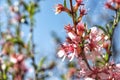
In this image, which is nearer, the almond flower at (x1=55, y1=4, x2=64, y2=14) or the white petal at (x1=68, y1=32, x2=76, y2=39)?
the white petal at (x1=68, y1=32, x2=76, y2=39)

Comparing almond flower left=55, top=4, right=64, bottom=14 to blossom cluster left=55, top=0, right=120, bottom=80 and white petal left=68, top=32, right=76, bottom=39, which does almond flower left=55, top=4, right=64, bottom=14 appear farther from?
white petal left=68, top=32, right=76, bottom=39

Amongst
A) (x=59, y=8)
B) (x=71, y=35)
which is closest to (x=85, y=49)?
(x=71, y=35)

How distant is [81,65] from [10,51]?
3093 millimetres

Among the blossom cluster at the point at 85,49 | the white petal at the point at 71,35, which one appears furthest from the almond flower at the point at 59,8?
the white petal at the point at 71,35

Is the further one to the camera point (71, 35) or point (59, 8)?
point (59, 8)

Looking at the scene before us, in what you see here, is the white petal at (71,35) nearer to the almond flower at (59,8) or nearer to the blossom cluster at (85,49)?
the blossom cluster at (85,49)

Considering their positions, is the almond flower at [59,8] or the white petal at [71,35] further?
the almond flower at [59,8]

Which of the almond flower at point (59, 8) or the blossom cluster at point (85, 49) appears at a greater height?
the almond flower at point (59, 8)

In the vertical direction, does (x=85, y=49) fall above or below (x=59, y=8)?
below

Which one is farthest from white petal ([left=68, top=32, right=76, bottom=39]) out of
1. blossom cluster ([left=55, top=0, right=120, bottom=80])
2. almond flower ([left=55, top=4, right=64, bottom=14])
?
almond flower ([left=55, top=4, right=64, bottom=14])

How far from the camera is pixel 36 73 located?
3766 millimetres

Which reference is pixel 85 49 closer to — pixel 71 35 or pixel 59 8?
pixel 71 35

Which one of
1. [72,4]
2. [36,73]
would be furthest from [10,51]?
[72,4]

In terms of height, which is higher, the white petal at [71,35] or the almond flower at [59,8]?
the almond flower at [59,8]
